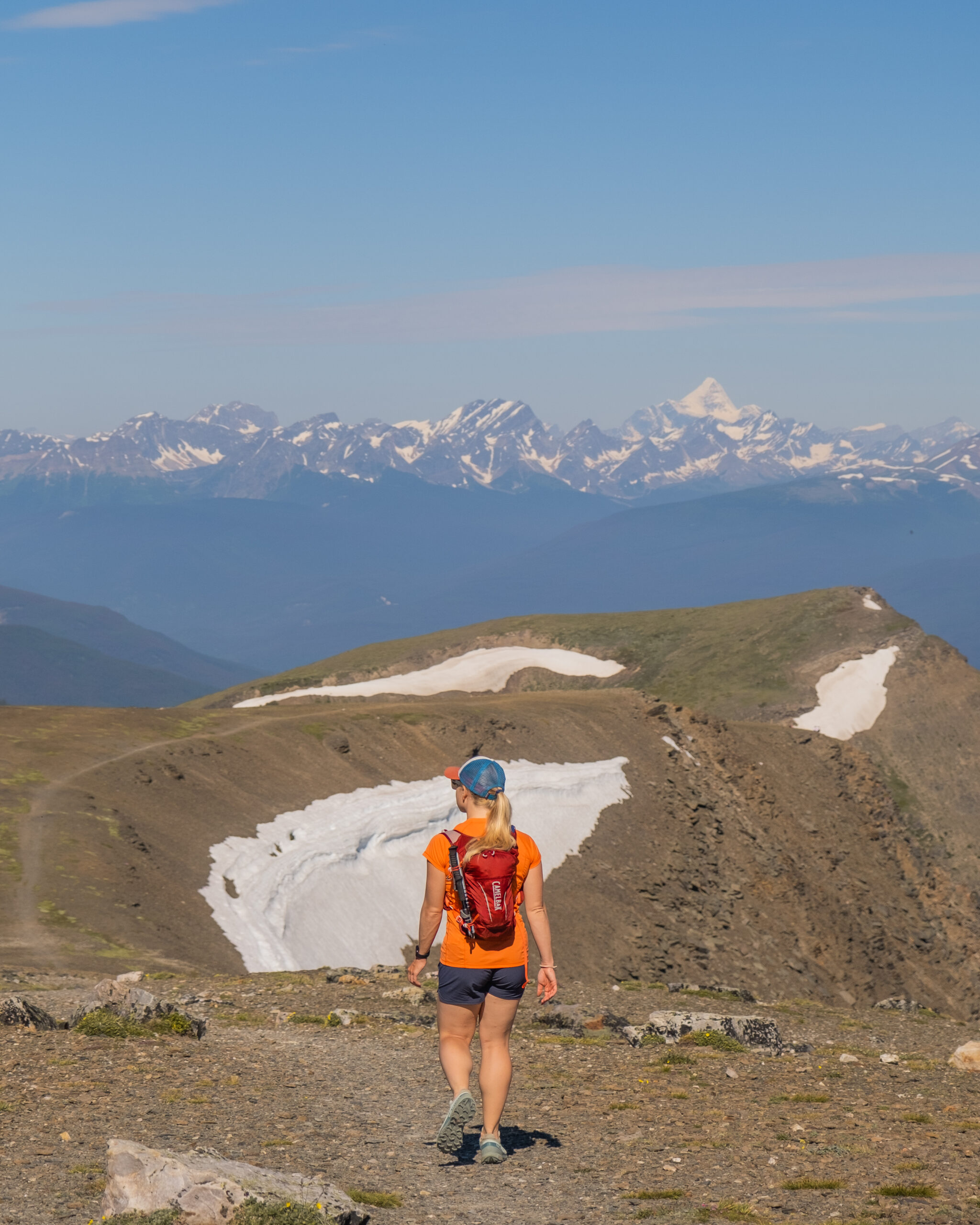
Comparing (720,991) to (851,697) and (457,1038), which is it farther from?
(851,697)

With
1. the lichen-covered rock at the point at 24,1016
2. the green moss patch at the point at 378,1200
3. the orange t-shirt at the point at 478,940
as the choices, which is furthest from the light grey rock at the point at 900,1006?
the green moss patch at the point at 378,1200

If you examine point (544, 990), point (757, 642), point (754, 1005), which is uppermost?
point (757, 642)

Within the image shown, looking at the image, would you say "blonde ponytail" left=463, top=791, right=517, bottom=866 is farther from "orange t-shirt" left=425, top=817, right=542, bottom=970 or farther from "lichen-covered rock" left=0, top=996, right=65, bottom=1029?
"lichen-covered rock" left=0, top=996, right=65, bottom=1029

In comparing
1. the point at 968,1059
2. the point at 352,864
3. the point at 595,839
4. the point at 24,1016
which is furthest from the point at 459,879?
the point at 595,839

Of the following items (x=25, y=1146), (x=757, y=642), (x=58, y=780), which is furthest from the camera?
(x=757, y=642)

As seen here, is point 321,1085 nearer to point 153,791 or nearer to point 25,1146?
point 25,1146

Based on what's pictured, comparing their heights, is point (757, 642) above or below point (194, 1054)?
above

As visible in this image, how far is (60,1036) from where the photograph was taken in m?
16.7

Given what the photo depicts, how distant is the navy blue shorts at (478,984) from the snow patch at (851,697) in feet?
255

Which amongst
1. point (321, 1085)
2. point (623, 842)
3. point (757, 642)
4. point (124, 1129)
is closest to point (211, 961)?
point (321, 1085)

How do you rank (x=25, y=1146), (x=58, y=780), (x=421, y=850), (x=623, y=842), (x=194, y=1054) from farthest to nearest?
(x=623, y=842)
(x=421, y=850)
(x=58, y=780)
(x=194, y=1054)
(x=25, y=1146)

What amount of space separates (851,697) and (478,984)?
8715 centimetres

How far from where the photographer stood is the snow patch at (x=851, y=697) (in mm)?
89750

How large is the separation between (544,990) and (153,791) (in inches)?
1356
